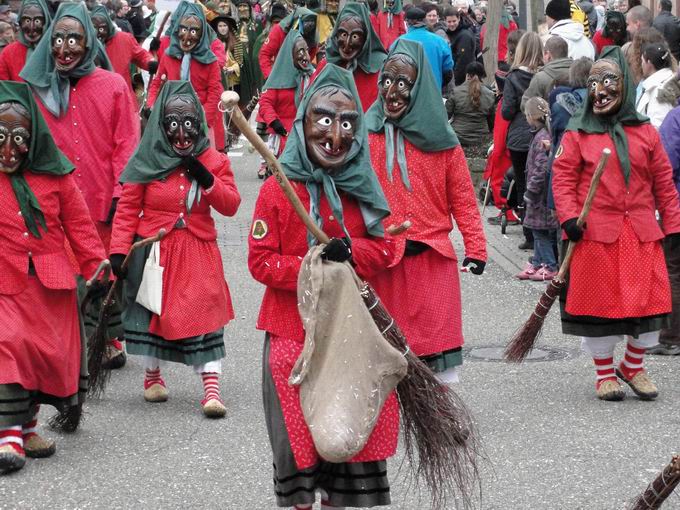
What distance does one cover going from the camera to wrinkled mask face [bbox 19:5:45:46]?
31.5ft

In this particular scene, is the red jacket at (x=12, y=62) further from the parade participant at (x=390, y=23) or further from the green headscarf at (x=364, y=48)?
the parade participant at (x=390, y=23)

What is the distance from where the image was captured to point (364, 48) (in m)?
10.2

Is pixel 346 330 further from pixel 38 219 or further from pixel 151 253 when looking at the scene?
pixel 151 253

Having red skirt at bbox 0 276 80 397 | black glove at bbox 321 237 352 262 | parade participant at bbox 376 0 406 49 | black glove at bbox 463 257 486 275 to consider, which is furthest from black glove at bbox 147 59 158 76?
black glove at bbox 321 237 352 262

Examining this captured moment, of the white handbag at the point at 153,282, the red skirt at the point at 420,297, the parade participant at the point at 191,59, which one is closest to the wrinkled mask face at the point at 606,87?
the red skirt at the point at 420,297

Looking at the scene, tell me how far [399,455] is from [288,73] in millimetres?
7017

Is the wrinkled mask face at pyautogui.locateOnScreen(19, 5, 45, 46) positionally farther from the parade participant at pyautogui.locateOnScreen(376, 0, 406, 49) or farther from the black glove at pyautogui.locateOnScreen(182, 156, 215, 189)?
the parade participant at pyautogui.locateOnScreen(376, 0, 406, 49)

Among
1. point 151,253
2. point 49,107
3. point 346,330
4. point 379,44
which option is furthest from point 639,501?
point 379,44

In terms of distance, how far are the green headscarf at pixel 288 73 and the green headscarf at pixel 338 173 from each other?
7.94 metres

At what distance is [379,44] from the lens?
A: 1035 centimetres

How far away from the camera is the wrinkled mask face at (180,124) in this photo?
7188 millimetres

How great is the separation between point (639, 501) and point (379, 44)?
6.10 metres

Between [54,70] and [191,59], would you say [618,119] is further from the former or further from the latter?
[191,59]

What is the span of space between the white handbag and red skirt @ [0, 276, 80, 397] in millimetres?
664
